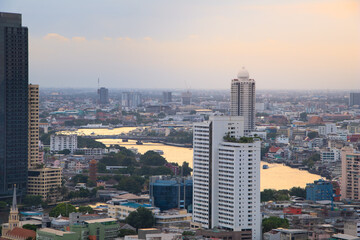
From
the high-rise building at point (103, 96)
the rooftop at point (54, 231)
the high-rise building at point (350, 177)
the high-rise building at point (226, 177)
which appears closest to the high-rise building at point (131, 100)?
the high-rise building at point (103, 96)

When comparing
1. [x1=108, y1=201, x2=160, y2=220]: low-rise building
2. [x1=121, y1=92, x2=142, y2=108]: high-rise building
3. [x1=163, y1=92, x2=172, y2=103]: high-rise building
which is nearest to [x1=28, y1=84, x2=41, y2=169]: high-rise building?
[x1=108, y1=201, x2=160, y2=220]: low-rise building

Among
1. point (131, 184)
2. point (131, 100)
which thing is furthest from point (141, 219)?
point (131, 100)

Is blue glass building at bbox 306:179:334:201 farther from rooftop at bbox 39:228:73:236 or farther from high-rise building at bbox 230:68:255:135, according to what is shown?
high-rise building at bbox 230:68:255:135

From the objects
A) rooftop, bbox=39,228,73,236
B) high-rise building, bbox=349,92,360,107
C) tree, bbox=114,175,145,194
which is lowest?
tree, bbox=114,175,145,194

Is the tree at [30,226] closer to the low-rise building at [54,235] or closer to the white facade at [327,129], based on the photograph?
the low-rise building at [54,235]

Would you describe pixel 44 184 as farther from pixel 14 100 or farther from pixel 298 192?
pixel 298 192

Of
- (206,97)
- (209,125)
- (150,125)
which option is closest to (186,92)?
(206,97)

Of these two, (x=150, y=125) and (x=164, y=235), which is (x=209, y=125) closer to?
(x=164, y=235)
